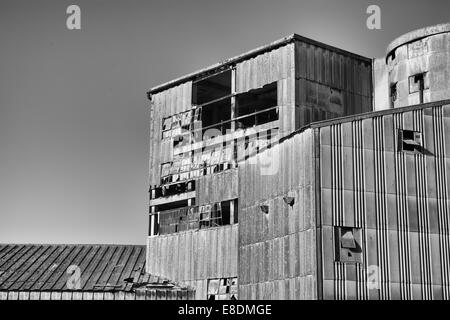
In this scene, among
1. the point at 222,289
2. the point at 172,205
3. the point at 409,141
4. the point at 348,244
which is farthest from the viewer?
the point at 172,205

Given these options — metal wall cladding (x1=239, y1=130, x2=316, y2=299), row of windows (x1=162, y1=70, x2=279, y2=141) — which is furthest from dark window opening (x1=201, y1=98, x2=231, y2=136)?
metal wall cladding (x1=239, y1=130, x2=316, y2=299)

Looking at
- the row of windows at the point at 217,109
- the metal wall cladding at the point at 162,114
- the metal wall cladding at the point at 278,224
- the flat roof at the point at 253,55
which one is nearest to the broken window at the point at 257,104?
the row of windows at the point at 217,109

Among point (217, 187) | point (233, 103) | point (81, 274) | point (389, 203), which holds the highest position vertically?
point (233, 103)

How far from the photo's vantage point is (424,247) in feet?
94.3

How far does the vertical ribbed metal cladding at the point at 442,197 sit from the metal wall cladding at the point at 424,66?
11.1 meters

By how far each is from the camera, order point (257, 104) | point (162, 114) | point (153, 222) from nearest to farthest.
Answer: point (257, 104), point (153, 222), point (162, 114)

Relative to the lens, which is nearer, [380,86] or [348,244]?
[348,244]

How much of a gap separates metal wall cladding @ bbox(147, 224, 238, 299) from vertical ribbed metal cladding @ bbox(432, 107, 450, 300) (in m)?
11.5

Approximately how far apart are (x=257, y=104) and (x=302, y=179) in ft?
46.4

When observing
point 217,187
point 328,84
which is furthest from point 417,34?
point 217,187

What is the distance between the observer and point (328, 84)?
129 ft

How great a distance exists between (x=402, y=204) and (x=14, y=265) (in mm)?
27785

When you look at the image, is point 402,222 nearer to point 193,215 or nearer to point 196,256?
point 196,256
